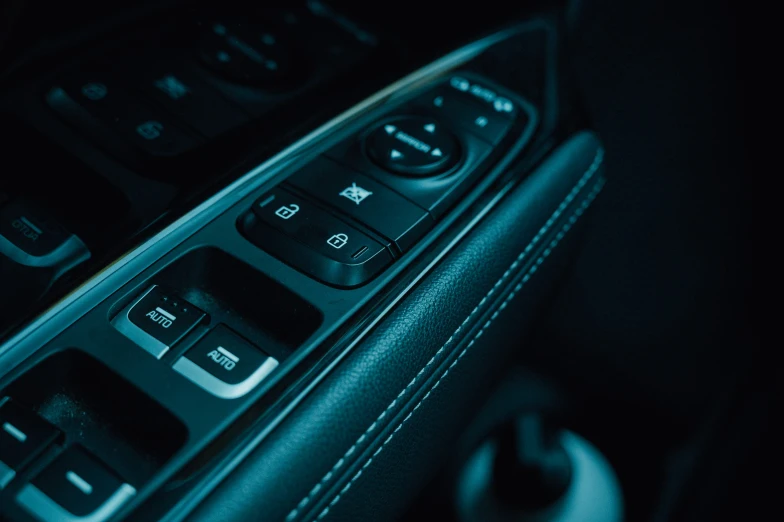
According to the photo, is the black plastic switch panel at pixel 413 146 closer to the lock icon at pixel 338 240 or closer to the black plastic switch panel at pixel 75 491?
the lock icon at pixel 338 240

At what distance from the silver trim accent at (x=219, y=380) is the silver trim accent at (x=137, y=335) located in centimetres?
1

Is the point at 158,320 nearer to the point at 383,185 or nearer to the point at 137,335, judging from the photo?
the point at 137,335

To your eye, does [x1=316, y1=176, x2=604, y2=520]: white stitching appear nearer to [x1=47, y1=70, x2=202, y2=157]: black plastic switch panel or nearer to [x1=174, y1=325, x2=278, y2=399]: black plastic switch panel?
[x1=174, y1=325, x2=278, y2=399]: black plastic switch panel

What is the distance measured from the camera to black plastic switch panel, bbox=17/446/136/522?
41cm

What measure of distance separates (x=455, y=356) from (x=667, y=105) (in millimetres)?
345

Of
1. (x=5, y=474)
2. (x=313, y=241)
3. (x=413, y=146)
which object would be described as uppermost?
(x=413, y=146)

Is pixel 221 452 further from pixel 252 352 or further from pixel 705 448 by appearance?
pixel 705 448

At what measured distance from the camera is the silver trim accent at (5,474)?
1.38 ft

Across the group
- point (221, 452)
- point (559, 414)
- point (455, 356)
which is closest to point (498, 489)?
point (559, 414)

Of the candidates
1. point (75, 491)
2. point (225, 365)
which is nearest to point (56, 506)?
point (75, 491)

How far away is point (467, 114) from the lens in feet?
2.07

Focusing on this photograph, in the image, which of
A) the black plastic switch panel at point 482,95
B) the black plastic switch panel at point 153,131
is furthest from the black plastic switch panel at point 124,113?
the black plastic switch panel at point 482,95

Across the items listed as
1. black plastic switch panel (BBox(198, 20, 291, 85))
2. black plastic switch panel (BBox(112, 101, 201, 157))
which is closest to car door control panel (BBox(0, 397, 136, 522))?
black plastic switch panel (BBox(112, 101, 201, 157))

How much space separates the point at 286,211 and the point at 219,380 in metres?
0.13
